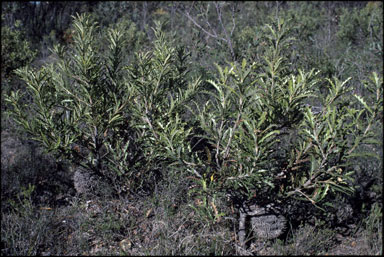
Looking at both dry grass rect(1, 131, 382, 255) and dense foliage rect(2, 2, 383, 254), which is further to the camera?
dry grass rect(1, 131, 382, 255)

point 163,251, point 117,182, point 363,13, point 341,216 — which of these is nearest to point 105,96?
point 117,182

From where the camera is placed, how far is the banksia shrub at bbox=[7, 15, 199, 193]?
9.16ft

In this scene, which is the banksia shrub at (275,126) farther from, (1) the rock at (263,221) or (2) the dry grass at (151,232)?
(2) the dry grass at (151,232)

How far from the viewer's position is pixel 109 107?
3.05 m

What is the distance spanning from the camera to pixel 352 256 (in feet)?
9.01

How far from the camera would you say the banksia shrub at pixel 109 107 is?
2.79m

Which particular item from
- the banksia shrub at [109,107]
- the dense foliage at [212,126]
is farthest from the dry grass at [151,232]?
the banksia shrub at [109,107]

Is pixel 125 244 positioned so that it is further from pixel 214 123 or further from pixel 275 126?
pixel 275 126

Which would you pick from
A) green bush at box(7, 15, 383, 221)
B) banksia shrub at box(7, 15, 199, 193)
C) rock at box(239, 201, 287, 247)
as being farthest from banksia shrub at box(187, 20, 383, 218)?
banksia shrub at box(7, 15, 199, 193)

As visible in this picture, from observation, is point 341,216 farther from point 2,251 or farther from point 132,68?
point 2,251

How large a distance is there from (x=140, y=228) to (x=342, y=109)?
1986mm

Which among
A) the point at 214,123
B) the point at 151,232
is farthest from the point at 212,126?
the point at 151,232

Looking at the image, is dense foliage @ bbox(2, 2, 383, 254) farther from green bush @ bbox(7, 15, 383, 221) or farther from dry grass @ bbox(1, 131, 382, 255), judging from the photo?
dry grass @ bbox(1, 131, 382, 255)

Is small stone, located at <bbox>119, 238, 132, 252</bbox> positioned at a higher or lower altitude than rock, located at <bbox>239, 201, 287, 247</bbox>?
lower
